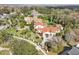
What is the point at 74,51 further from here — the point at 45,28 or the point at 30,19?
the point at 30,19

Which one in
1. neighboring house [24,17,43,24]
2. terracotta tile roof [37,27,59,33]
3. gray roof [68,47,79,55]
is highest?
neighboring house [24,17,43,24]

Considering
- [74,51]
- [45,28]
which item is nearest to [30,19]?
[45,28]

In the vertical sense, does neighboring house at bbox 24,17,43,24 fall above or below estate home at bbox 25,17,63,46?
above

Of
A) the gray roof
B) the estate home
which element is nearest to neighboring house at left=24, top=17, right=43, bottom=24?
the estate home

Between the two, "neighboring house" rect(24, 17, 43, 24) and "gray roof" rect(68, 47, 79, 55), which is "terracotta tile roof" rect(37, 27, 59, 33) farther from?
"gray roof" rect(68, 47, 79, 55)

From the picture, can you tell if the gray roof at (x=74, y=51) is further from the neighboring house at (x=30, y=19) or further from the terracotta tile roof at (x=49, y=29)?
the neighboring house at (x=30, y=19)

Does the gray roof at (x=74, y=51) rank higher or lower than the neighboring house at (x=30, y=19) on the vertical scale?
→ lower

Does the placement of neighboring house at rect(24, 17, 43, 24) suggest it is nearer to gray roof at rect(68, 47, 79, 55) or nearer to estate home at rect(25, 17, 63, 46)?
estate home at rect(25, 17, 63, 46)

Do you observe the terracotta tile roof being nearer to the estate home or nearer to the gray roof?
the estate home

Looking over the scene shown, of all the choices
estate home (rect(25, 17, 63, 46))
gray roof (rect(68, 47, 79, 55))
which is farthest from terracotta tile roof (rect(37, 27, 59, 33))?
gray roof (rect(68, 47, 79, 55))

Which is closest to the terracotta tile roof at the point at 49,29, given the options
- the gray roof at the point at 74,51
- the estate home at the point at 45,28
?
the estate home at the point at 45,28
